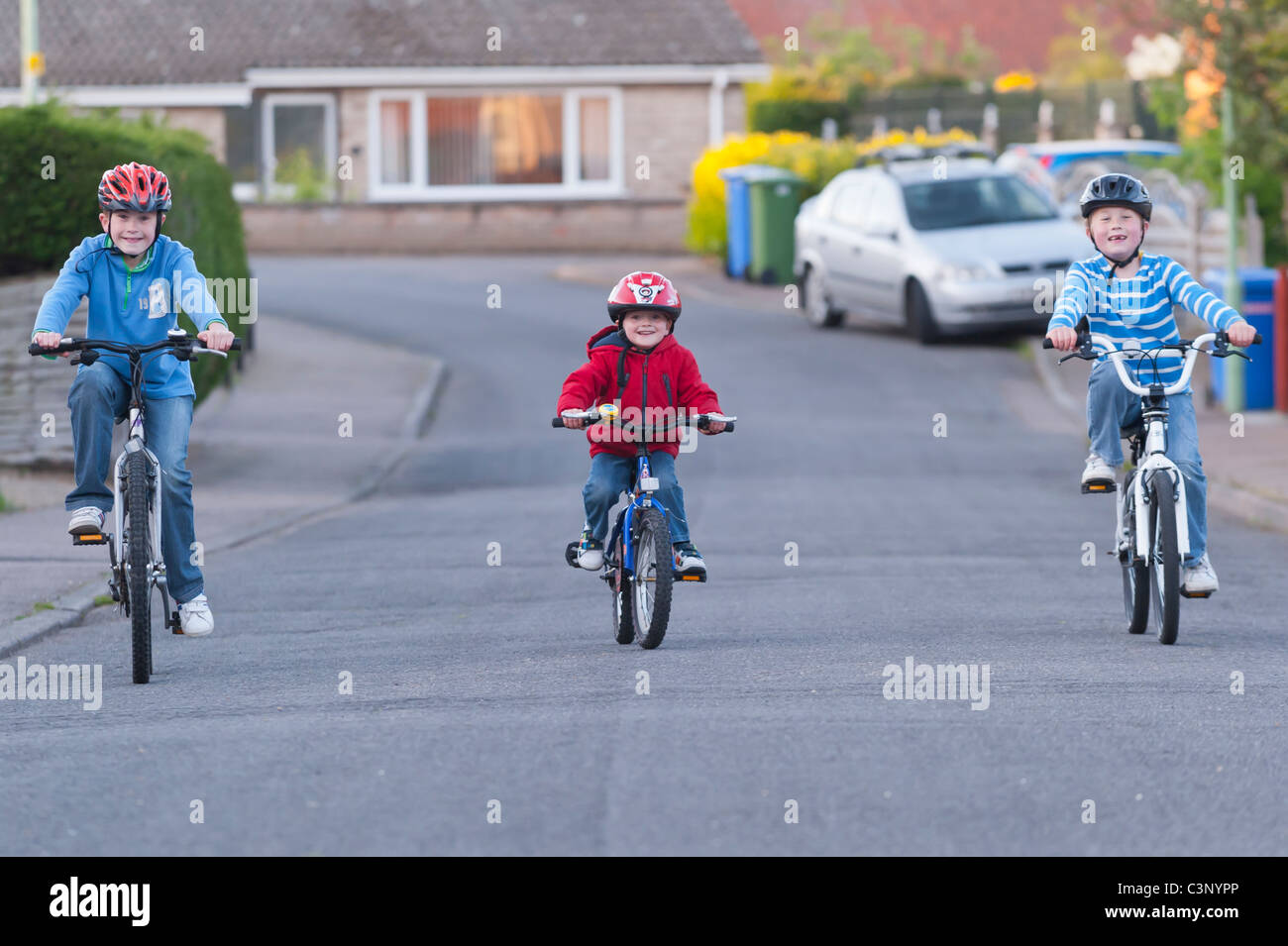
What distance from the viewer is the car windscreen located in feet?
80.3

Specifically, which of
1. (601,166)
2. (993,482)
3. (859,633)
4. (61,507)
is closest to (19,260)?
(61,507)

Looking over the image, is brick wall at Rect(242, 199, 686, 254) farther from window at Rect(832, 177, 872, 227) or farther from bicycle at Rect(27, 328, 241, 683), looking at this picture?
bicycle at Rect(27, 328, 241, 683)

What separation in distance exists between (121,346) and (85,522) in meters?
0.70

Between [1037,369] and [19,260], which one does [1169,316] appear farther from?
[1037,369]

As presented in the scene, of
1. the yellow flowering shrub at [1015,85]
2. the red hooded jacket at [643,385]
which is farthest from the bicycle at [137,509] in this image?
the yellow flowering shrub at [1015,85]

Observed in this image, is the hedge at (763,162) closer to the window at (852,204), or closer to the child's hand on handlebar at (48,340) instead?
the window at (852,204)

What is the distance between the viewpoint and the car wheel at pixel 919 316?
953 inches

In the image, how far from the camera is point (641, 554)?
28.2 feet

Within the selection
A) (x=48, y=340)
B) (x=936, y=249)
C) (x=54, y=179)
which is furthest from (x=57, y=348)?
(x=936, y=249)

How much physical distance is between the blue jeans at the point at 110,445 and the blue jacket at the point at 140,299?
0.07m

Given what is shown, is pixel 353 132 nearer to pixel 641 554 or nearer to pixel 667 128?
pixel 667 128

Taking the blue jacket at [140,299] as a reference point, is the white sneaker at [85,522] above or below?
below

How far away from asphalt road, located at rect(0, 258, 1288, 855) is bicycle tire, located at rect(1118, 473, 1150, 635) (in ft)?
0.68

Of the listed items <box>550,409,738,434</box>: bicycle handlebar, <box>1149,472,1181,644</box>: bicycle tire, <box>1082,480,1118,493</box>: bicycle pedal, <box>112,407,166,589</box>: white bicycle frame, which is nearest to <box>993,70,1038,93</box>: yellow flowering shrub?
<box>1082,480,1118,493</box>: bicycle pedal
